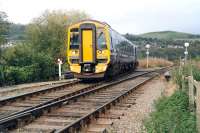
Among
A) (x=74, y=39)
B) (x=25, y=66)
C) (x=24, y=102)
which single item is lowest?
(x=24, y=102)


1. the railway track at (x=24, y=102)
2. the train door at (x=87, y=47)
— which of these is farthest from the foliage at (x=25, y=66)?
the railway track at (x=24, y=102)

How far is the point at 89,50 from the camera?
75.1 ft

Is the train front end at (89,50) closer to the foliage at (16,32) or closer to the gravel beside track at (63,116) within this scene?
the gravel beside track at (63,116)

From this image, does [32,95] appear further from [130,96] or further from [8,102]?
[130,96]

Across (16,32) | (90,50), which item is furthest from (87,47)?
(16,32)

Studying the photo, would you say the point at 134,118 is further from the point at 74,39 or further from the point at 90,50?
the point at 74,39

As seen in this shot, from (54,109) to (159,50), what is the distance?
91.1 meters

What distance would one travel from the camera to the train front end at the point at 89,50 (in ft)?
74.6

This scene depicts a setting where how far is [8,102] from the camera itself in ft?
43.9

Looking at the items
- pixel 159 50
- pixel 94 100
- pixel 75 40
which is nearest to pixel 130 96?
pixel 94 100

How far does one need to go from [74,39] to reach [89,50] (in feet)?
3.58

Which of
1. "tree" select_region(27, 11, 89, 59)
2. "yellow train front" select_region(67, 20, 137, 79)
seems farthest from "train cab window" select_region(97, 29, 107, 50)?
"tree" select_region(27, 11, 89, 59)

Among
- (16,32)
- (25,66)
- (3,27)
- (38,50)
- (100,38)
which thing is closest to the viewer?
(100,38)

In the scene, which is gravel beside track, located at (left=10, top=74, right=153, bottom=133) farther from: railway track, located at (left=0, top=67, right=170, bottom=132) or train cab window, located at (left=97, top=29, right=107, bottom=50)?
train cab window, located at (left=97, top=29, right=107, bottom=50)
